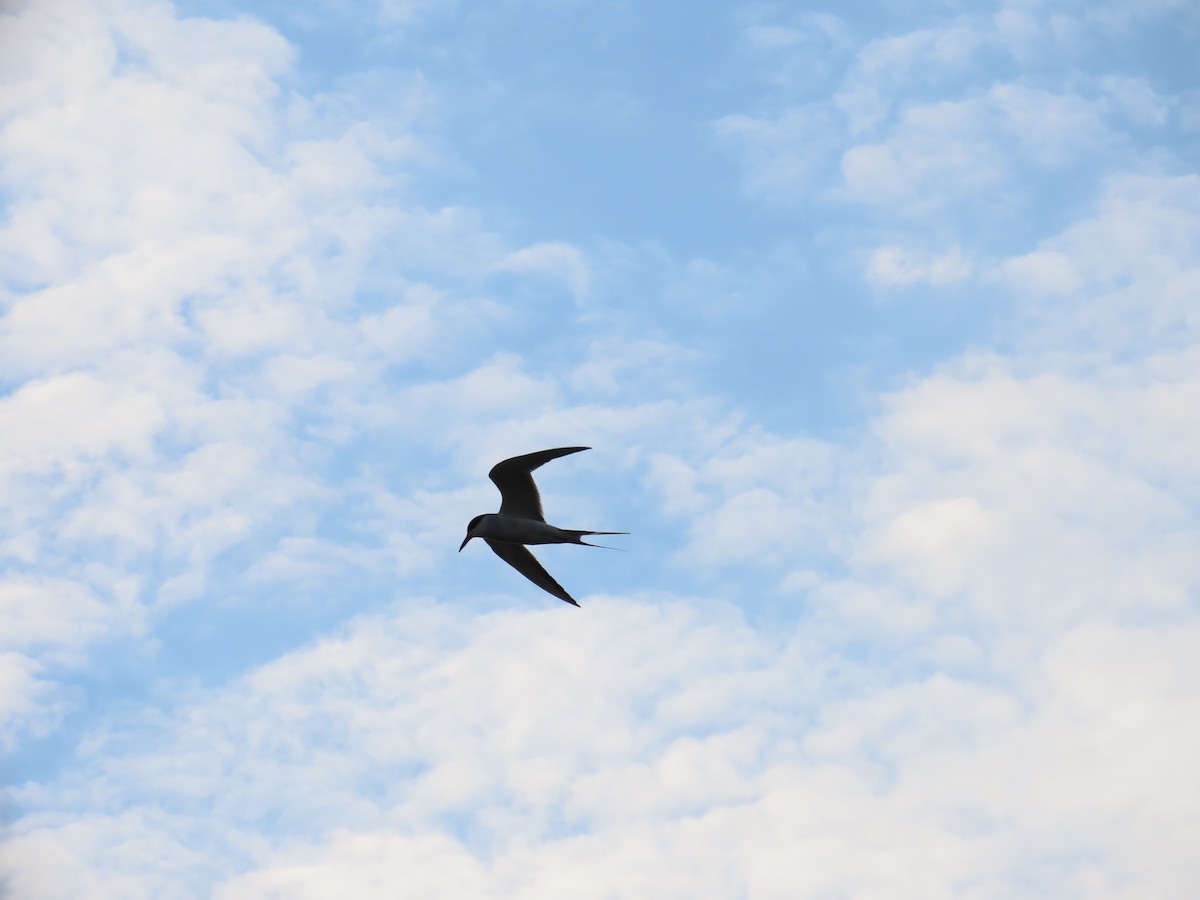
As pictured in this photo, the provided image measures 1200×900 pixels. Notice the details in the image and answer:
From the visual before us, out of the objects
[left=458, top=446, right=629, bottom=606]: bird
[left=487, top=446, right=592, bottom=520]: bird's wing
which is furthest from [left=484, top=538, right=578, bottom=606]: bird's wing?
[left=487, top=446, right=592, bottom=520]: bird's wing

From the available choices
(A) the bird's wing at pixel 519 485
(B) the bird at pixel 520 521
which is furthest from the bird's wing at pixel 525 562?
(A) the bird's wing at pixel 519 485

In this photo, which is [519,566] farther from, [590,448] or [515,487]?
[590,448]

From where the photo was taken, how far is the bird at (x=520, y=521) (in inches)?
1086

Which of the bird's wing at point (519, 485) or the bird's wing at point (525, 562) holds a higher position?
the bird's wing at point (519, 485)

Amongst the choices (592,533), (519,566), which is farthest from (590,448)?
(519,566)

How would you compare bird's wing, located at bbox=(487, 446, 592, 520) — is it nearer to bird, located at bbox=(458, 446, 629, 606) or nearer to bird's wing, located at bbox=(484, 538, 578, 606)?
bird, located at bbox=(458, 446, 629, 606)

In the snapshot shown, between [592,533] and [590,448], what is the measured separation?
110 inches

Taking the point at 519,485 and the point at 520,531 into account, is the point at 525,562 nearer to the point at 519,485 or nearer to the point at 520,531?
the point at 520,531

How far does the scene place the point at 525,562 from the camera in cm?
3006

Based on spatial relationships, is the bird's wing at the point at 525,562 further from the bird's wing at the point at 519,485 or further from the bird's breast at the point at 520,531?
the bird's wing at the point at 519,485

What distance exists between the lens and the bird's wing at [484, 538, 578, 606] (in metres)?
29.8

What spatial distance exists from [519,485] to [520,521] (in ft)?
3.10

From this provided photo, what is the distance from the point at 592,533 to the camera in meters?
26.6

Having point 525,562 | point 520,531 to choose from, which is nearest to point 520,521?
point 520,531
